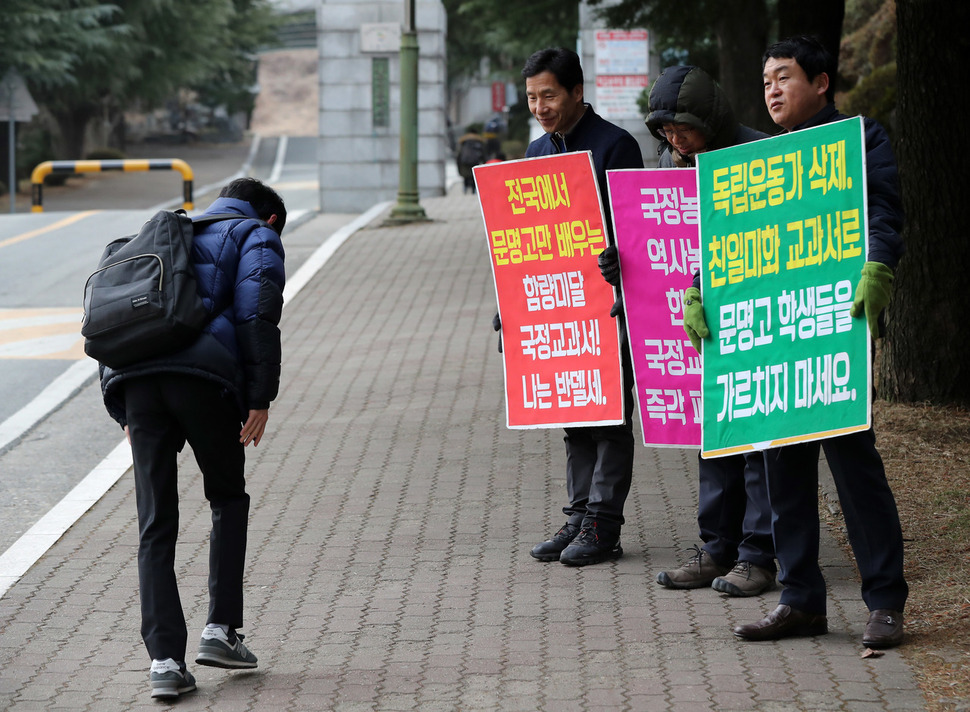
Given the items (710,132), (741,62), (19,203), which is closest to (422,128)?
(741,62)

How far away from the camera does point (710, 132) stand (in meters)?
5.25

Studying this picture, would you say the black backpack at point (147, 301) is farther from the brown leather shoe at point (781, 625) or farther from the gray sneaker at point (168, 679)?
the brown leather shoe at point (781, 625)

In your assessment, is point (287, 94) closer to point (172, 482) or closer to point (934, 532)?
point (934, 532)

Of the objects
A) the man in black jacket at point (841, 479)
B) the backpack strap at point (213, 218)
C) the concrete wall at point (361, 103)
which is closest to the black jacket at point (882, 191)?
the man in black jacket at point (841, 479)

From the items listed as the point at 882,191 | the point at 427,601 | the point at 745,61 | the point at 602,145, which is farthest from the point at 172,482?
the point at 745,61

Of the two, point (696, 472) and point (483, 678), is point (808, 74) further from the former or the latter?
point (696, 472)

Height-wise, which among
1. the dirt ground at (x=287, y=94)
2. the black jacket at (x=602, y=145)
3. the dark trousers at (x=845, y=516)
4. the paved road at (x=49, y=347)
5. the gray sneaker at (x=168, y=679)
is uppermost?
the black jacket at (x=602, y=145)

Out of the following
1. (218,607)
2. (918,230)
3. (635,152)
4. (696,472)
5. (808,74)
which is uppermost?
(808,74)

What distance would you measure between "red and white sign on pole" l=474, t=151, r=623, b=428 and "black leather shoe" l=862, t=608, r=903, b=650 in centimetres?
153

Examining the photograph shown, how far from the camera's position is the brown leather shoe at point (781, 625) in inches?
193

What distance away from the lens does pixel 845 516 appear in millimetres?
4848

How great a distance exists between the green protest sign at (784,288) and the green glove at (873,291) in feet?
0.20

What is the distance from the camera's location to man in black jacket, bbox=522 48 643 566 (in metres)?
5.83

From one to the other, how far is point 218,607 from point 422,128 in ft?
63.8
